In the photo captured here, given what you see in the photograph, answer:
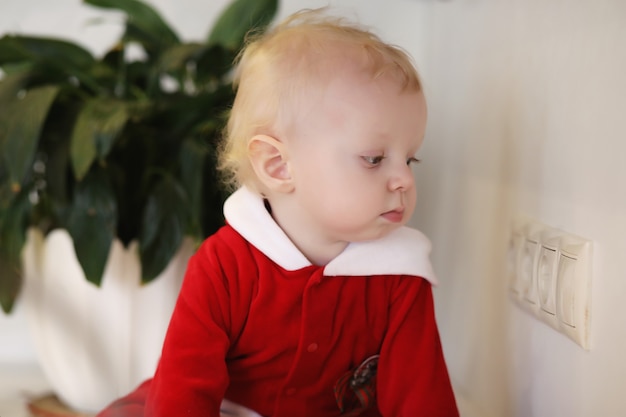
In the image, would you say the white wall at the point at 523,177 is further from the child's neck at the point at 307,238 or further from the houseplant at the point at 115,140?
the houseplant at the point at 115,140

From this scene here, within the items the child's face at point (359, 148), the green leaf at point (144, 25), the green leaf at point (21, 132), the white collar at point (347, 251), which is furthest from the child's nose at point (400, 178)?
the green leaf at point (144, 25)

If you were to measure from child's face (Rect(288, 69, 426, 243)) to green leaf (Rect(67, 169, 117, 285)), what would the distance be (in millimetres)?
452

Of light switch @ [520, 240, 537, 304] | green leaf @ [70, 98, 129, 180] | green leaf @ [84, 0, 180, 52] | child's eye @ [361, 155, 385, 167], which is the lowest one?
light switch @ [520, 240, 537, 304]

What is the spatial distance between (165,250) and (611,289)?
721mm

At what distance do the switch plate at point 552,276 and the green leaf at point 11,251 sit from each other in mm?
840

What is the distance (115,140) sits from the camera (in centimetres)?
112

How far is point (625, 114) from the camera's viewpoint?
0.64 m

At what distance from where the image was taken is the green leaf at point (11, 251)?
1197 millimetres

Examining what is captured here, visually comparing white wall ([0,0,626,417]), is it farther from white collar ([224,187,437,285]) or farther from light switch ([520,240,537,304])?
white collar ([224,187,437,285])

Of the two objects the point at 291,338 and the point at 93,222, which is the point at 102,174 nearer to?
the point at 93,222

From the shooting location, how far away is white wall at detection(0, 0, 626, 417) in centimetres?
68

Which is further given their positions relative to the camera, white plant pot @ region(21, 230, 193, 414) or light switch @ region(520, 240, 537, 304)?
white plant pot @ region(21, 230, 193, 414)

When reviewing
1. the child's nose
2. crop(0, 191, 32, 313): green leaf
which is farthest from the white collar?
crop(0, 191, 32, 313): green leaf

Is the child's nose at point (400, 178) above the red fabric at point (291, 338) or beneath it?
above
